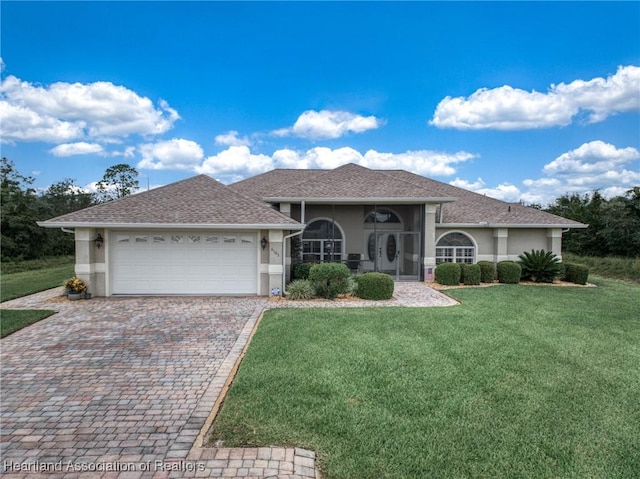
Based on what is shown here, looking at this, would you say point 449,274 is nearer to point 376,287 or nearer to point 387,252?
point 387,252

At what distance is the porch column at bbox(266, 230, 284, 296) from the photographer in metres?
12.2

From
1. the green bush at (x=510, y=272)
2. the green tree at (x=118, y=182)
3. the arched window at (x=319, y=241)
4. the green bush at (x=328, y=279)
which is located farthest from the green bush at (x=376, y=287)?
the green tree at (x=118, y=182)

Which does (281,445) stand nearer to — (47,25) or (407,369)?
(407,369)

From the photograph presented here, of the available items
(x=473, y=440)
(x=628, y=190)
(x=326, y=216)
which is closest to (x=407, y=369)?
(x=473, y=440)

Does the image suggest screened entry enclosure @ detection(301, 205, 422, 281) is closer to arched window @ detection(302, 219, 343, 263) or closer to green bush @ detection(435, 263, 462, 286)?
arched window @ detection(302, 219, 343, 263)

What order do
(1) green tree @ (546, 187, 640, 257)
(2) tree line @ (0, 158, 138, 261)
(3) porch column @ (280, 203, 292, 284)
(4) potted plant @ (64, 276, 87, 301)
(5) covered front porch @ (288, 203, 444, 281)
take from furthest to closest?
(2) tree line @ (0, 158, 138, 261) → (1) green tree @ (546, 187, 640, 257) → (5) covered front porch @ (288, 203, 444, 281) → (3) porch column @ (280, 203, 292, 284) → (4) potted plant @ (64, 276, 87, 301)

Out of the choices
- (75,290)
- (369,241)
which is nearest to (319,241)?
(369,241)

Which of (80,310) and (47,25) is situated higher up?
(47,25)

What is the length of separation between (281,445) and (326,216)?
43.9ft

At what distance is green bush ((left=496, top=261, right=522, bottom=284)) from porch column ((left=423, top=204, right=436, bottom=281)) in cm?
300

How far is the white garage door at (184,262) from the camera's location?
477 inches

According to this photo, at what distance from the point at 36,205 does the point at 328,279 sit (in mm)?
31881

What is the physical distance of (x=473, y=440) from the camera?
3.73 m

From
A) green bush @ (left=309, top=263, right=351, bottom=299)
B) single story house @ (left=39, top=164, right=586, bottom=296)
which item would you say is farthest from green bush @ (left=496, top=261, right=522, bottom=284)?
green bush @ (left=309, top=263, right=351, bottom=299)
